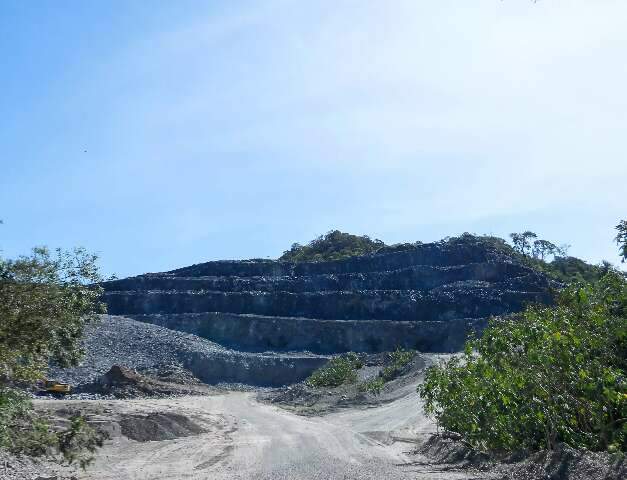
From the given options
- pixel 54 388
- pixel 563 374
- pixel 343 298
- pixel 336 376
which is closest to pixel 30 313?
pixel 563 374

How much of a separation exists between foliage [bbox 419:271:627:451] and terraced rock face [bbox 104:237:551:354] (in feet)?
187

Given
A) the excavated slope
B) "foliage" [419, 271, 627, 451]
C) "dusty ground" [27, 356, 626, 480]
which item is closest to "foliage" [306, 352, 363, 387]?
"dusty ground" [27, 356, 626, 480]

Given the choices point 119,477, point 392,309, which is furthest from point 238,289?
point 119,477

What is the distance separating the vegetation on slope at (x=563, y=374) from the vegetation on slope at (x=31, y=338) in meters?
8.06

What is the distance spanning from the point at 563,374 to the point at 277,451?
1127cm

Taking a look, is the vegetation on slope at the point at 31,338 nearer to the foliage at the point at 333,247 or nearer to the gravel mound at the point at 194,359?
the gravel mound at the point at 194,359

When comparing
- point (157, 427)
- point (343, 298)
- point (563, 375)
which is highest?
point (343, 298)

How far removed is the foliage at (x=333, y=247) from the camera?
121938 mm

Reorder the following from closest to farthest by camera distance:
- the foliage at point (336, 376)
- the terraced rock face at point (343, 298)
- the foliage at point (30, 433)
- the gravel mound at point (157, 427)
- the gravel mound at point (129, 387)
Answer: the foliage at point (30, 433) → the gravel mound at point (157, 427) → the gravel mound at point (129, 387) → the foliage at point (336, 376) → the terraced rock face at point (343, 298)

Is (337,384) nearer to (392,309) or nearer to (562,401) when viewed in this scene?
(392,309)

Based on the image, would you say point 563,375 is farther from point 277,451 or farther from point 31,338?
point 277,451

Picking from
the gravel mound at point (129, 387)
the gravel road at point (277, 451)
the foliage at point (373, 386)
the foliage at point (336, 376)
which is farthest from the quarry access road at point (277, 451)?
the foliage at point (336, 376)

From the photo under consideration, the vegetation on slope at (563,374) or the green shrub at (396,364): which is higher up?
the vegetation on slope at (563,374)

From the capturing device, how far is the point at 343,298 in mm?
82125
